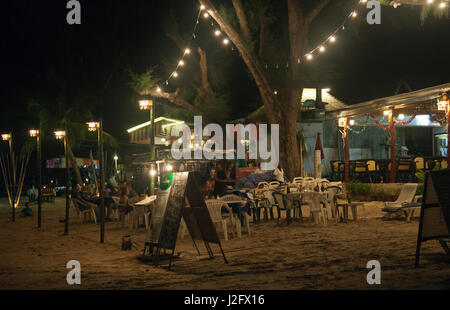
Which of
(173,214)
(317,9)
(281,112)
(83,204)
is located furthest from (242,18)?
(173,214)

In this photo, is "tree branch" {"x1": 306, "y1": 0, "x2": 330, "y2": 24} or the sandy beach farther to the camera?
"tree branch" {"x1": 306, "y1": 0, "x2": 330, "y2": 24}

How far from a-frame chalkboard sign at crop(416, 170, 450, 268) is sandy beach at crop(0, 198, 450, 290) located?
1.25 ft

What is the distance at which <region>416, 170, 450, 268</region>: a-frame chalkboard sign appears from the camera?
Result: 16.5 feet

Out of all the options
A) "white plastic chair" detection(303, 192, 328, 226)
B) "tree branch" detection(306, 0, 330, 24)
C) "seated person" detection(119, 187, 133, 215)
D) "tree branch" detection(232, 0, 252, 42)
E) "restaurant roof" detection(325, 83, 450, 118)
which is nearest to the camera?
"white plastic chair" detection(303, 192, 328, 226)

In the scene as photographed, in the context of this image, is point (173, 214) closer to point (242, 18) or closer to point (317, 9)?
point (317, 9)

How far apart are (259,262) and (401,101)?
11.0 metres

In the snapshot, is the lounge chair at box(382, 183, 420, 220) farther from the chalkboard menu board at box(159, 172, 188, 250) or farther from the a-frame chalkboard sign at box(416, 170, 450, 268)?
the chalkboard menu board at box(159, 172, 188, 250)

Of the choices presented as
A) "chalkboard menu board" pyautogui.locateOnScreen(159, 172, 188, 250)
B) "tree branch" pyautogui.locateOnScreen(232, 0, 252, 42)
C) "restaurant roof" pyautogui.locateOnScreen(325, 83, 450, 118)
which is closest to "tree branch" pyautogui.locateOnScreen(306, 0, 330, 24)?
"tree branch" pyautogui.locateOnScreen(232, 0, 252, 42)

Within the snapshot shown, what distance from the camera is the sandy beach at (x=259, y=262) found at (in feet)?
15.8

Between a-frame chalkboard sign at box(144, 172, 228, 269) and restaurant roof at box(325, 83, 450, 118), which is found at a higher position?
restaurant roof at box(325, 83, 450, 118)

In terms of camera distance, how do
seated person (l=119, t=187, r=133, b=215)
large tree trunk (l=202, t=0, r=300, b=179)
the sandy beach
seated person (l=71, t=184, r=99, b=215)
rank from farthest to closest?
large tree trunk (l=202, t=0, r=300, b=179) → seated person (l=71, t=184, r=99, b=215) → seated person (l=119, t=187, r=133, b=215) → the sandy beach

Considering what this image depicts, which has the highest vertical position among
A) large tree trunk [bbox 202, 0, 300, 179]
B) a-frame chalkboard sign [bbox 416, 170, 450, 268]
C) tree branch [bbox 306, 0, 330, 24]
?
tree branch [bbox 306, 0, 330, 24]

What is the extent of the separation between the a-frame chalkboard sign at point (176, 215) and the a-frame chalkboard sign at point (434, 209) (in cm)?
257
